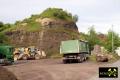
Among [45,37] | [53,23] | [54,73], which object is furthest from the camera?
[53,23]

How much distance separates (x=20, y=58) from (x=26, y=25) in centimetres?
2665

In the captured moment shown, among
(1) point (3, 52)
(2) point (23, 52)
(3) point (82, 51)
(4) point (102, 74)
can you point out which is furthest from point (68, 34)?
(4) point (102, 74)

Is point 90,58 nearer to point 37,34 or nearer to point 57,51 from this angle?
point 57,51

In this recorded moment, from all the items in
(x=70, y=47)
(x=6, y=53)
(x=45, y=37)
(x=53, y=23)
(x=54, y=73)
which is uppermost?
(x=53, y=23)

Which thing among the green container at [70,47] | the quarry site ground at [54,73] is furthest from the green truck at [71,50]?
the quarry site ground at [54,73]

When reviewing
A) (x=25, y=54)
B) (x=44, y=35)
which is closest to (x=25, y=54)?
(x=25, y=54)

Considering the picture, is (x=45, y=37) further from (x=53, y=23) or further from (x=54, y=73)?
(x=54, y=73)

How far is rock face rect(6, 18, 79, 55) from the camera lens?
85.3m

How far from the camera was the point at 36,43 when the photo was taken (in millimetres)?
88125

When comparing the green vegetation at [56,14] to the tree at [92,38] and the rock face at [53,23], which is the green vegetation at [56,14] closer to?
the rock face at [53,23]

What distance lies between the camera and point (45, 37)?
8681cm

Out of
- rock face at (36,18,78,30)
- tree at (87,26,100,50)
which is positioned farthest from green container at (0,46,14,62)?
tree at (87,26,100,50)

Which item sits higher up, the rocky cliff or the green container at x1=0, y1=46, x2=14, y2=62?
the rocky cliff

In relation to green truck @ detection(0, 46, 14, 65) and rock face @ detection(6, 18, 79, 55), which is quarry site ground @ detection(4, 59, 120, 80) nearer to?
green truck @ detection(0, 46, 14, 65)
